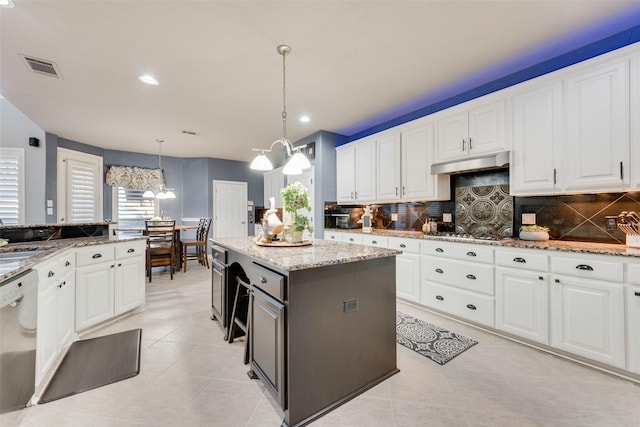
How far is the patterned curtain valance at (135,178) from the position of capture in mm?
6051

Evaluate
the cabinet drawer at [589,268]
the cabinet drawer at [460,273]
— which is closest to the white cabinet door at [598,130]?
the cabinet drawer at [589,268]

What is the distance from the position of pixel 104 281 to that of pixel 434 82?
414 cm

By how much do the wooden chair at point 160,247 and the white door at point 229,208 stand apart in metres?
2.23

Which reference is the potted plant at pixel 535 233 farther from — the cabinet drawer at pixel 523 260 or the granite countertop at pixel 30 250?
the granite countertop at pixel 30 250

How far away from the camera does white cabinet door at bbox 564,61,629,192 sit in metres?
2.04

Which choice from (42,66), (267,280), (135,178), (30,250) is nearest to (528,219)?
(267,280)

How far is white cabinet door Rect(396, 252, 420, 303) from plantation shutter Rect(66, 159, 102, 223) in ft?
20.0

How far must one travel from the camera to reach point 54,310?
1.99m

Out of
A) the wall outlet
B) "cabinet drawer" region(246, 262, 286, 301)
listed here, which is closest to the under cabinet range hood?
the wall outlet

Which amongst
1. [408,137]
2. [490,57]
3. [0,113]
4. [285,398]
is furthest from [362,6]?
[0,113]

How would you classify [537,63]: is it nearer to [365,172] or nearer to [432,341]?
[365,172]

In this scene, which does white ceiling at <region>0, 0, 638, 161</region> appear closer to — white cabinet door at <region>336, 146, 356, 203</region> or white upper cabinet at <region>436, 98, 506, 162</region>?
white upper cabinet at <region>436, 98, 506, 162</region>

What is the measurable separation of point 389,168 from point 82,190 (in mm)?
6071

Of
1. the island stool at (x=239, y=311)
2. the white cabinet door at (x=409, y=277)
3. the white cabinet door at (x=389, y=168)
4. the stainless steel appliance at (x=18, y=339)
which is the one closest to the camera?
the stainless steel appliance at (x=18, y=339)
